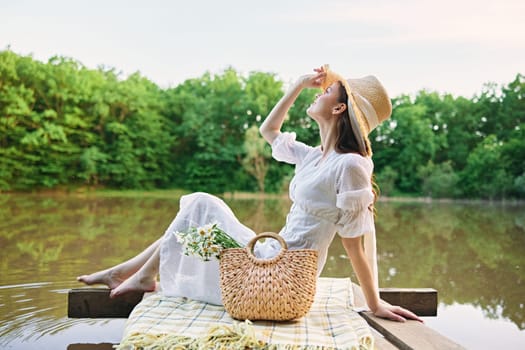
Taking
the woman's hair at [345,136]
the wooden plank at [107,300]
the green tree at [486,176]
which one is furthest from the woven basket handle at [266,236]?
the green tree at [486,176]

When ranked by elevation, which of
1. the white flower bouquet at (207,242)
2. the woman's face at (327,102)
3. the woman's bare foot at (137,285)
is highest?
the woman's face at (327,102)

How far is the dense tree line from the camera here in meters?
18.9

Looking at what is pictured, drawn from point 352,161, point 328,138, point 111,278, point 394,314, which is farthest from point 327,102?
point 111,278

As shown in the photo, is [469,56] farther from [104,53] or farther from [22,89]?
[22,89]

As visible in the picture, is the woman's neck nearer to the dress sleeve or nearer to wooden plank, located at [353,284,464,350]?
the dress sleeve

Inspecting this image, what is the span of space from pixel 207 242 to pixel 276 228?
5955mm

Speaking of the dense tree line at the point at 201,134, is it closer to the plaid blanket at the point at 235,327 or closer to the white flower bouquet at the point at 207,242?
the plaid blanket at the point at 235,327

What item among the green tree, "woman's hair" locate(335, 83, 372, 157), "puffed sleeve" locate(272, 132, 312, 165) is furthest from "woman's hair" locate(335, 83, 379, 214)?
the green tree

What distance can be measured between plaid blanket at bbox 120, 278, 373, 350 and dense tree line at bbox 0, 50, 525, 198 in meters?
17.8

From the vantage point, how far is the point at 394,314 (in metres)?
1.94

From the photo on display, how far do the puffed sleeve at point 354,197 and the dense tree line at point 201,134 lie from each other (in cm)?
1779

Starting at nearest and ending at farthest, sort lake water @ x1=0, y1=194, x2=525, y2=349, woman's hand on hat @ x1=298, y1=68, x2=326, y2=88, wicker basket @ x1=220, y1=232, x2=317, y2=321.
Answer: wicker basket @ x1=220, y1=232, x2=317, y2=321 → woman's hand on hat @ x1=298, y1=68, x2=326, y2=88 → lake water @ x1=0, y1=194, x2=525, y2=349

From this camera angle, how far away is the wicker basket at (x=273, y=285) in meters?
1.70

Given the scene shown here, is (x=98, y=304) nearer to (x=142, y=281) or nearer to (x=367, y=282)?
(x=142, y=281)
